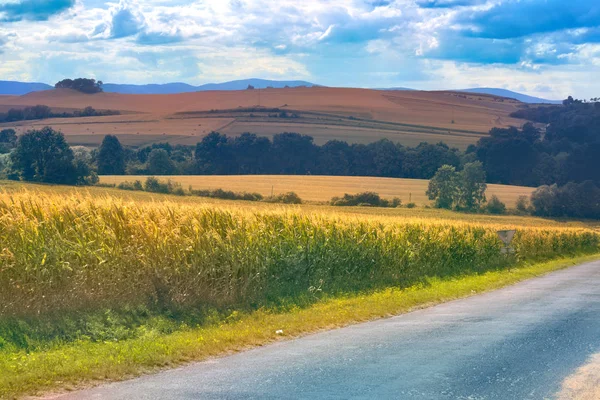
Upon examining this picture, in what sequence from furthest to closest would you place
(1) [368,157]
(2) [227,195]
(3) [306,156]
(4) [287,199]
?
1. (3) [306,156]
2. (1) [368,157]
3. (4) [287,199]
4. (2) [227,195]

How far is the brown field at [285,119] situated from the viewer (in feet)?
347

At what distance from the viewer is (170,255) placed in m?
13.9

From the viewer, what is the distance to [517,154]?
321 feet

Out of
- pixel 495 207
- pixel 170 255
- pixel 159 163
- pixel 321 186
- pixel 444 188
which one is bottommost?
pixel 495 207

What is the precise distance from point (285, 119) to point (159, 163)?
117 feet

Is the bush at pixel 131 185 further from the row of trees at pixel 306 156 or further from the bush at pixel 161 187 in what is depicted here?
the row of trees at pixel 306 156

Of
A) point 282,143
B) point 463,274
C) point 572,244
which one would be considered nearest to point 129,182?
point 282,143

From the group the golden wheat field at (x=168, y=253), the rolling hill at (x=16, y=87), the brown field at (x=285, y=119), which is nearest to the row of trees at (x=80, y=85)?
the brown field at (x=285, y=119)

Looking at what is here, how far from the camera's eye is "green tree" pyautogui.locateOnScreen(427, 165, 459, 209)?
252ft

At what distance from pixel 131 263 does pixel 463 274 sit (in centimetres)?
1330

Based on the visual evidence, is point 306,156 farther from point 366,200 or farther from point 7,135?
point 7,135

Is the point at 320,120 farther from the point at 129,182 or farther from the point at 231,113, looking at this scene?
the point at 129,182

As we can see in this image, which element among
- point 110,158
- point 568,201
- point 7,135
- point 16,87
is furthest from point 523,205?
point 16,87

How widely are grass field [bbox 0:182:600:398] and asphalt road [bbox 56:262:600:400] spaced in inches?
33.1
